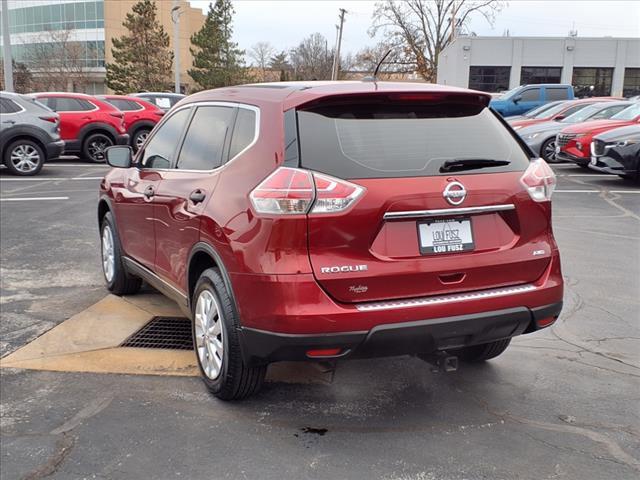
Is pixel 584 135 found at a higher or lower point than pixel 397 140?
lower

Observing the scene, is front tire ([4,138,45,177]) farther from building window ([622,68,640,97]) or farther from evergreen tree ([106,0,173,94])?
evergreen tree ([106,0,173,94])

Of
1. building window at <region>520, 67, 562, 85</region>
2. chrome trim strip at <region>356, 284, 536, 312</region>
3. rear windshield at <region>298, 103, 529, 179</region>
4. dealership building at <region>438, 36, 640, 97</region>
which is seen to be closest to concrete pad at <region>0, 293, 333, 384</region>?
Result: chrome trim strip at <region>356, 284, 536, 312</region>

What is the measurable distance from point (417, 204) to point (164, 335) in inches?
98.1

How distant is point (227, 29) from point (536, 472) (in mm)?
65355

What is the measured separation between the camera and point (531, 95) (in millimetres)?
24562

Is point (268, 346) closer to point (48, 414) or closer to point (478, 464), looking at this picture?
point (478, 464)

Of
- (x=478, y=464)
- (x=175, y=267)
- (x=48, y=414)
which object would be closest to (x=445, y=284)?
(x=478, y=464)

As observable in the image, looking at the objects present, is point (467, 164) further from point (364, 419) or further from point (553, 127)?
point (553, 127)

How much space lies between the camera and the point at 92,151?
16547 mm

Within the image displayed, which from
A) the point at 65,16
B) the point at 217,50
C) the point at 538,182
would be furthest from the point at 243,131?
the point at 65,16

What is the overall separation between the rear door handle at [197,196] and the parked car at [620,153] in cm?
1043

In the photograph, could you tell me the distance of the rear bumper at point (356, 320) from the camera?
2.99 metres

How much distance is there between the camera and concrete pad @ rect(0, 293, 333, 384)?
410 centimetres

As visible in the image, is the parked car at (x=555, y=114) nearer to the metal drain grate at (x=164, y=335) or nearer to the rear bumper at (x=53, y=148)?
the rear bumper at (x=53, y=148)
